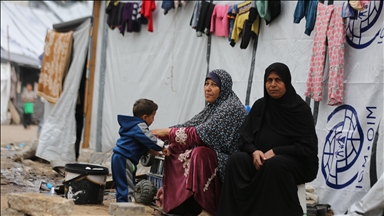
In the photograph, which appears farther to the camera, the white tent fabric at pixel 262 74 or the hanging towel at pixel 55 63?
the hanging towel at pixel 55 63

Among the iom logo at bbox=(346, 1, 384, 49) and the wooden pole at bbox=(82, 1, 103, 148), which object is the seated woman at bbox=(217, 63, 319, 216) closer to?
the iom logo at bbox=(346, 1, 384, 49)

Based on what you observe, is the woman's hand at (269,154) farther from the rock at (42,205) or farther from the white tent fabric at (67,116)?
the white tent fabric at (67,116)

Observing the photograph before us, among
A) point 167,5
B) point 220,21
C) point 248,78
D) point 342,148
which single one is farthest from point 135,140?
point 167,5

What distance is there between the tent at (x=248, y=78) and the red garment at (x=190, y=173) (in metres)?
1.42

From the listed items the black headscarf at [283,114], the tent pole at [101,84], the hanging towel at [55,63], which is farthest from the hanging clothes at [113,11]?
the black headscarf at [283,114]

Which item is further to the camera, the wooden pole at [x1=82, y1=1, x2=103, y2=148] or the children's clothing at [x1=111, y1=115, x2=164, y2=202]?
the wooden pole at [x1=82, y1=1, x2=103, y2=148]

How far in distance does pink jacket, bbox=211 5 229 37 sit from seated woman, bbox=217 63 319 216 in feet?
8.04

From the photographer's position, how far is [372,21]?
5.14m

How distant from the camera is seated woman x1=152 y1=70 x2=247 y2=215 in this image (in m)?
4.44

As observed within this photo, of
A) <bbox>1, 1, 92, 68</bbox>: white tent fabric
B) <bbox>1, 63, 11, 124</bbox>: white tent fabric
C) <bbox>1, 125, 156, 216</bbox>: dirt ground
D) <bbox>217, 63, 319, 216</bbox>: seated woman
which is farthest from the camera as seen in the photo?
<bbox>1, 1, 92, 68</bbox>: white tent fabric

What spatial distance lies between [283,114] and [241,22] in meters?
2.42

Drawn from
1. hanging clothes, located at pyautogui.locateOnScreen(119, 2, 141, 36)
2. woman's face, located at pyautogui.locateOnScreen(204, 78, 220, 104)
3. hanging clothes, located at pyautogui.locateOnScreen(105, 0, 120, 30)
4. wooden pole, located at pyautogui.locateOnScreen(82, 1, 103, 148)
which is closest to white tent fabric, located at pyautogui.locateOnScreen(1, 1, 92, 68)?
wooden pole, located at pyautogui.locateOnScreen(82, 1, 103, 148)

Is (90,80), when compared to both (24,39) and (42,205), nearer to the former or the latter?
(42,205)

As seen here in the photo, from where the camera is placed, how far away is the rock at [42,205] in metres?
4.16
